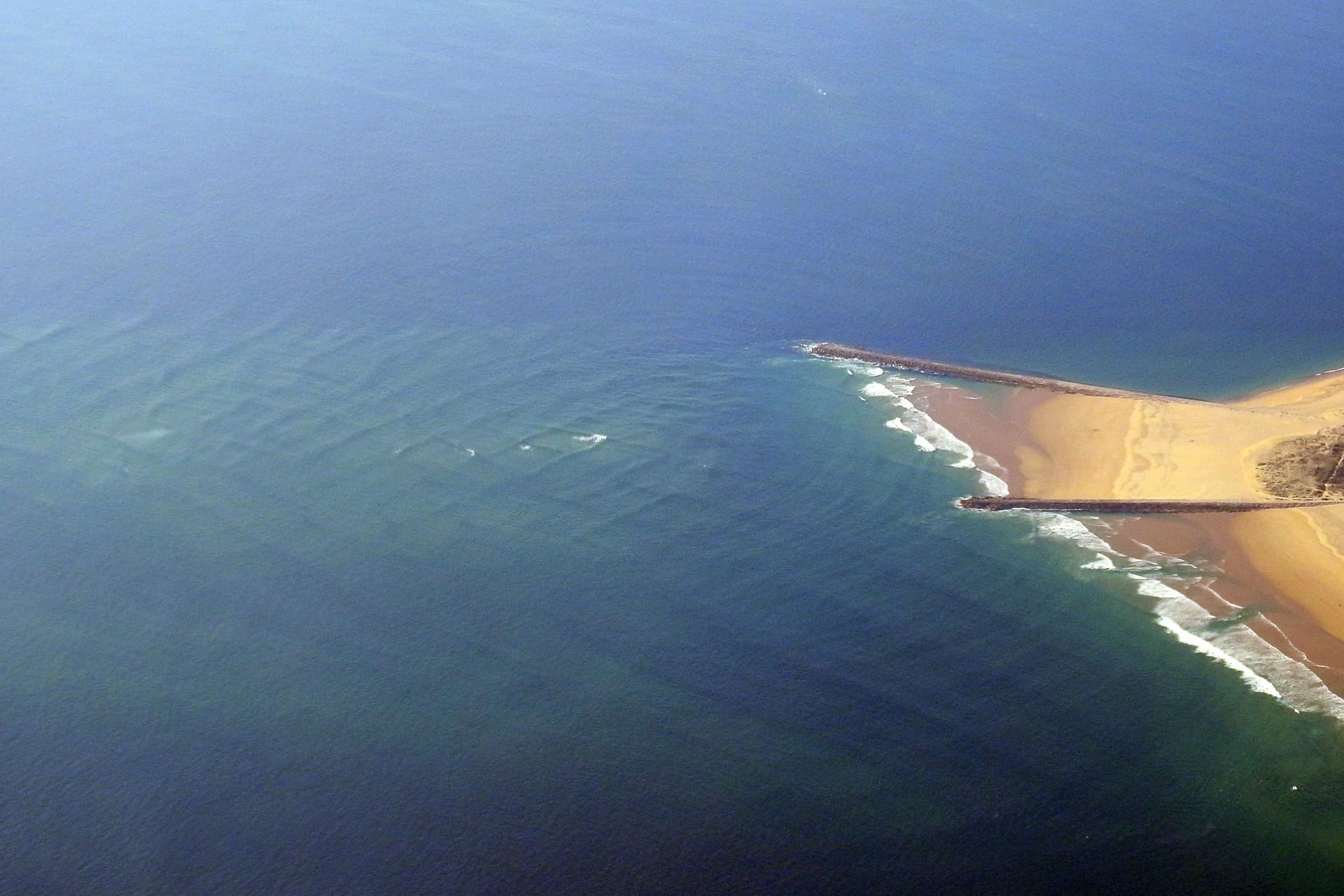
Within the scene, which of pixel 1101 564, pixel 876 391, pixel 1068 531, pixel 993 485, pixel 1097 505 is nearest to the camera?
pixel 1101 564

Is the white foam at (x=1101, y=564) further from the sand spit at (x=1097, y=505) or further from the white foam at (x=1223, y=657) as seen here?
the sand spit at (x=1097, y=505)

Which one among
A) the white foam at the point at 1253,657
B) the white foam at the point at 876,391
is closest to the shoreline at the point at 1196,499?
the white foam at the point at 1253,657

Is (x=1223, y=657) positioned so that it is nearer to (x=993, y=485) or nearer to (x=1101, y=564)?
(x=1101, y=564)

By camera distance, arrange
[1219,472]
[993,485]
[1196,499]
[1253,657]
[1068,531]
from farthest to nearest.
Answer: [993,485]
[1219,472]
[1196,499]
[1068,531]
[1253,657]

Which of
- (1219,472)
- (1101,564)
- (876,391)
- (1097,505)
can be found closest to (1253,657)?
(1101,564)

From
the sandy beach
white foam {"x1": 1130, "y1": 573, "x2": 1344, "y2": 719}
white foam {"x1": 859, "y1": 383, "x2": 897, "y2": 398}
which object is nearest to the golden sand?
the sandy beach

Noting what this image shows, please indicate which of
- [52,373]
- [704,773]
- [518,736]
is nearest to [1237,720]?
[704,773]

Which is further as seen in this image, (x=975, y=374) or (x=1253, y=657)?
(x=975, y=374)

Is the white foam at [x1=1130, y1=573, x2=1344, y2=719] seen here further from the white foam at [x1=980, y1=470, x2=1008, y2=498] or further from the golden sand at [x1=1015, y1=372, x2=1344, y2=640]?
the white foam at [x1=980, y1=470, x2=1008, y2=498]
